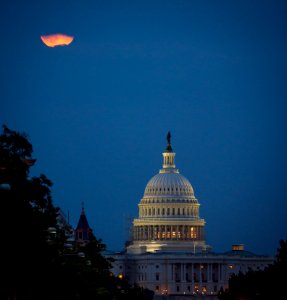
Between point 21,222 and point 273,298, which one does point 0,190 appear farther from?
point 273,298

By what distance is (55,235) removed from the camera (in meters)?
112

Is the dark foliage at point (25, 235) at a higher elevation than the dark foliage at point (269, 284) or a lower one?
lower

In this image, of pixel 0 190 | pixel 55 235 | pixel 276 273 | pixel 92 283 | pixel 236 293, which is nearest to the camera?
pixel 0 190

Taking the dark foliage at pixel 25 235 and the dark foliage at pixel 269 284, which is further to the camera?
the dark foliage at pixel 269 284

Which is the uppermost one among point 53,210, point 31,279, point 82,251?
point 82,251

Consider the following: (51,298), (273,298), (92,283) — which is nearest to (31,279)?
(51,298)

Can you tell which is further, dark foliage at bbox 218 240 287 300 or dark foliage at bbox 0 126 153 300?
dark foliage at bbox 218 240 287 300

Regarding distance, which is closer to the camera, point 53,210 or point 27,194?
point 27,194

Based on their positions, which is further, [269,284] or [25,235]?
[269,284]

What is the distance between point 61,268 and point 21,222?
17124mm

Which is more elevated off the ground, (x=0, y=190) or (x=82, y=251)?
(x=82, y=251)

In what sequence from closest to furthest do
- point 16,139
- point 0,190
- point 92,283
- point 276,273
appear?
point 0,190 → point 16,139 → point 92,283 → point 276,273

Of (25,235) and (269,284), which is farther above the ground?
(269,284)

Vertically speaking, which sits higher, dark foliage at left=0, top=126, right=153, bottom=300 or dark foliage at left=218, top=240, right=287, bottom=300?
dark foliage at left=218, top=240, right=287, bottom=300
